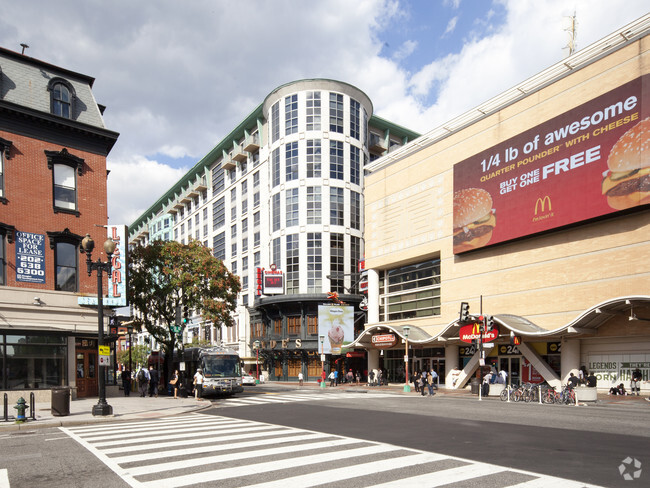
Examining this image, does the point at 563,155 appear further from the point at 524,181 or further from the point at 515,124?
the point at 515,124

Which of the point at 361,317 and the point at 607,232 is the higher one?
the point at 607,232

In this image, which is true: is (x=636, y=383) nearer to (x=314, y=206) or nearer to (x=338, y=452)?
(x=338, y=452)

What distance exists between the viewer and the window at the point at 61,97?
1100 inches

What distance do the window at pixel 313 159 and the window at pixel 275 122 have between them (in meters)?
4.54

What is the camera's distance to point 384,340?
141ft

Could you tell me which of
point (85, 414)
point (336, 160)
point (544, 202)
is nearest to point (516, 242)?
point (544, 202)

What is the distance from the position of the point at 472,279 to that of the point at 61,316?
85.0ft

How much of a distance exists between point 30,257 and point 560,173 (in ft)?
95.1

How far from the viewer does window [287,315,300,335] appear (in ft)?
194

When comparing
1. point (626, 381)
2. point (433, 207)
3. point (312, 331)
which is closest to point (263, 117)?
point (312, 331)

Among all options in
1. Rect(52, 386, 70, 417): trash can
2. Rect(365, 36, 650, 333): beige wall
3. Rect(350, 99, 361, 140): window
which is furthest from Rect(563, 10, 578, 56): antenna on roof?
Rect(52, 386, 70, 417): trash can

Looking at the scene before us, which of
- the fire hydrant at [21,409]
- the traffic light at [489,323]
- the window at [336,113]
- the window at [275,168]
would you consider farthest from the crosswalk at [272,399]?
the window at [336,113]

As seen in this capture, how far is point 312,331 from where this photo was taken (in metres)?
58.1

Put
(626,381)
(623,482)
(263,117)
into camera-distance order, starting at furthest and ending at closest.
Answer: (263,117) → (626,381) → (623,482)
